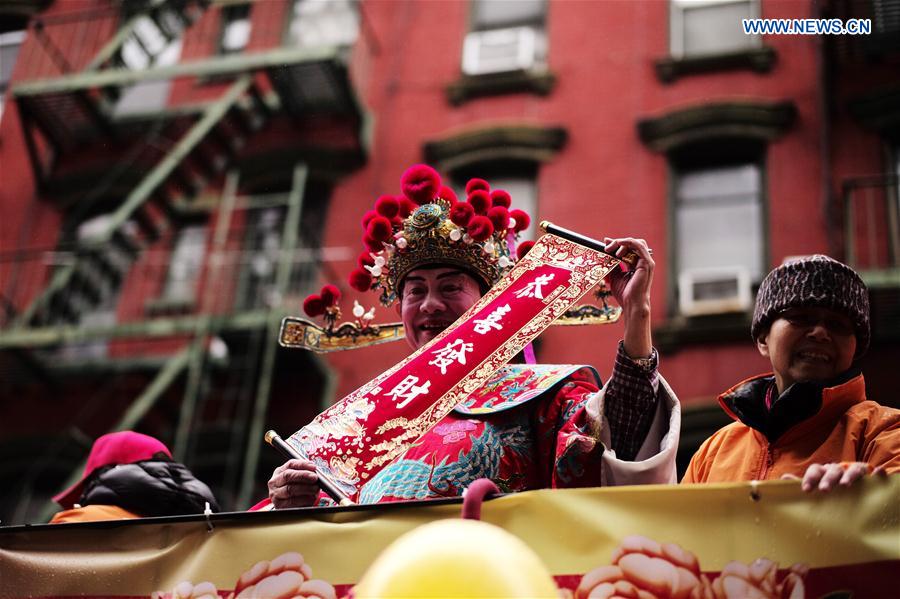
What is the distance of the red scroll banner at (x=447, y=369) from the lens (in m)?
3.58

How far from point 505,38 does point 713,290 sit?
4415mm

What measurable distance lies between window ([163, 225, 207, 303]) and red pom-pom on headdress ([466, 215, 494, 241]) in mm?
8973

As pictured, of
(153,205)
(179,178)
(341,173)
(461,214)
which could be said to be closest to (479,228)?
(461,214)

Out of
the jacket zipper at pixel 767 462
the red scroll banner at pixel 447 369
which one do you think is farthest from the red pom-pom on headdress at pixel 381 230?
the jacket zipper at pixel 767 462

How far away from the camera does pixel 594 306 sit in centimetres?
425

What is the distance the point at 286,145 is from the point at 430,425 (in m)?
10.4

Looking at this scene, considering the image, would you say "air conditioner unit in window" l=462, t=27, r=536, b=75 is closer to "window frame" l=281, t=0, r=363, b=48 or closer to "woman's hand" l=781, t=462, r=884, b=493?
"window frame" l=281, t=0, r=363, b=48

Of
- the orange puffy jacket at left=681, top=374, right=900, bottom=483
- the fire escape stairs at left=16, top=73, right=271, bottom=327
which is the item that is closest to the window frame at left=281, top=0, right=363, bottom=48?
the fire escape stairs at left=16, top=73, right=271, bottom=327

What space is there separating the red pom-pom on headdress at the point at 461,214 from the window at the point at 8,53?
13037mm

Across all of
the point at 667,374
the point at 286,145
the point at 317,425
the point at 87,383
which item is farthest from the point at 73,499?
the point at 286,145

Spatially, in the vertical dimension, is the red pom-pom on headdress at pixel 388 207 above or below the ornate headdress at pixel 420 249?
above

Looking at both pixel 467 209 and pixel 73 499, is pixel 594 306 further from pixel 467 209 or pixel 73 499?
pixel 73 499

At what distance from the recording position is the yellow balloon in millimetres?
1792

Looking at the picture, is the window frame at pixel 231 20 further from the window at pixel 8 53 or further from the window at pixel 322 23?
the window at pixel 8 53
